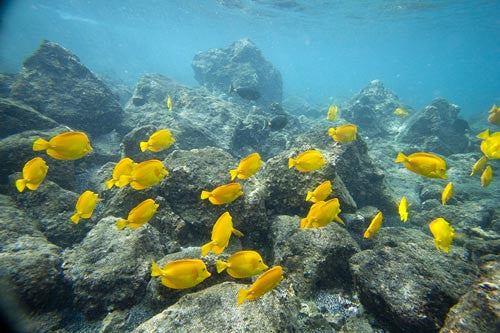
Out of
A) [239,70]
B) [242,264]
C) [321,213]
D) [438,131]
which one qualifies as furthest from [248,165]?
[239,70]

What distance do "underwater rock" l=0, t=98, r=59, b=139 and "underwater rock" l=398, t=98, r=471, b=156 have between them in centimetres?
1572

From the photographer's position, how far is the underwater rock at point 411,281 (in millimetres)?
3387

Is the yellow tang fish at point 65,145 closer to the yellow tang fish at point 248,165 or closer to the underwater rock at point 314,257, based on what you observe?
the yellow tang fish at point 248,165

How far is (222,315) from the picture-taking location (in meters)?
2.80

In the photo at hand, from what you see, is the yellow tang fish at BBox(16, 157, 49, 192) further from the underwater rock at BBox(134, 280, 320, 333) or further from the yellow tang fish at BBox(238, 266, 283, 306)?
the yellow tang fish at BBox(238, 266, 283, 306)

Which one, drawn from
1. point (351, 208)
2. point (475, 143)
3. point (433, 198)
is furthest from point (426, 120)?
point (351, 208)

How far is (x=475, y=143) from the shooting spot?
14461 mm

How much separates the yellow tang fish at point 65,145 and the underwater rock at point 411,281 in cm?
439

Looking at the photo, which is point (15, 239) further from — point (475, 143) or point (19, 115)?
point (475, 143)

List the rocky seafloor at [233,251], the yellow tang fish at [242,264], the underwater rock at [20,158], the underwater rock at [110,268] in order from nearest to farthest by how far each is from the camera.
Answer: the yellow tang fish at [242,264] < the rocky seafloor at [233,251] < the underwater rock at [110,268] < the underwater rock at [20,158]

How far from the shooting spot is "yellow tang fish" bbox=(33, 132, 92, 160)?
3496 millimetres

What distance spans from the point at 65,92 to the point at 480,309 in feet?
40.8

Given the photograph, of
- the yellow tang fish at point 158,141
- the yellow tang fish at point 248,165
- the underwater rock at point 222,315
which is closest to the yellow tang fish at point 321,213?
the underwater rock at point 222,315

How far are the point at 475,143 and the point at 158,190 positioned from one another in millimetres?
17184
